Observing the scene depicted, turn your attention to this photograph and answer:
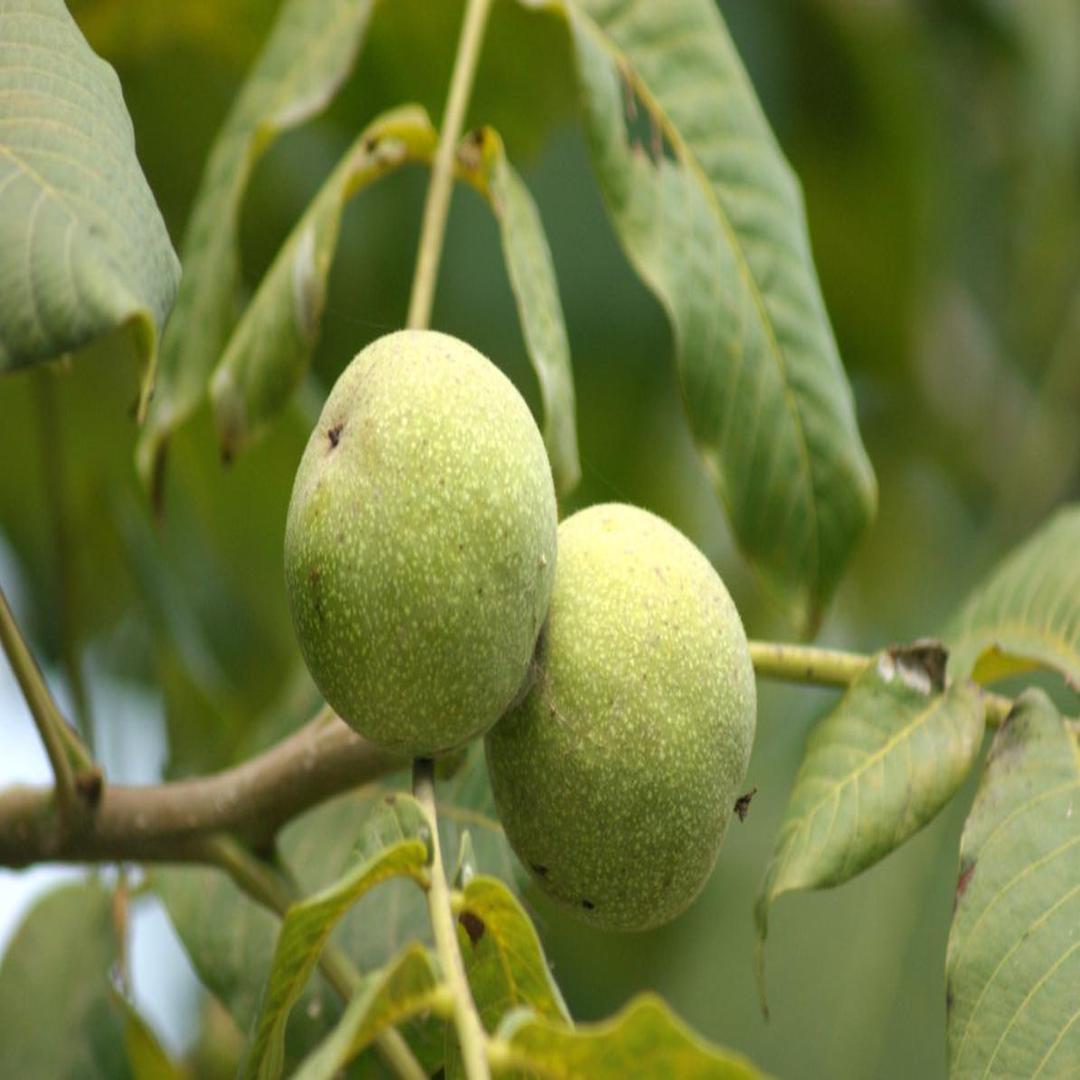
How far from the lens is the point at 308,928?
77cm

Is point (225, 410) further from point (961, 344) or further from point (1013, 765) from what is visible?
point (961, 344)

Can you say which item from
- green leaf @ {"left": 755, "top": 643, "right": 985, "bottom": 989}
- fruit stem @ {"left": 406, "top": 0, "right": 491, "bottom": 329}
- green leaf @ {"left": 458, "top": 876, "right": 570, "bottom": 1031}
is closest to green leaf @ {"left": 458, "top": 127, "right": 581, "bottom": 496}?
fruit stem @ {"left": 406, "top": 0, "right": 491, "bottom": 329}

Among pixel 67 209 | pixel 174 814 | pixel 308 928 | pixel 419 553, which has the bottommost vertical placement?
pixel 174 814

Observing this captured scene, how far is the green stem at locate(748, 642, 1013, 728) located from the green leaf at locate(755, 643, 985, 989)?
0.02 m

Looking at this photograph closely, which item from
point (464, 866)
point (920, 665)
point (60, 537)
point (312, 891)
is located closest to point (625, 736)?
point (464, 866)

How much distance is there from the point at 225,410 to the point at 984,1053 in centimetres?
70

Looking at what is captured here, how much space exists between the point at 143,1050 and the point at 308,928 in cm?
55

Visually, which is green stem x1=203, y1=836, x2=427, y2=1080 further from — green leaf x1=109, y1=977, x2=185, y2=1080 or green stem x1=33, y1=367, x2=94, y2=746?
green stem x1=33, y1=367, x2=94, y2=746

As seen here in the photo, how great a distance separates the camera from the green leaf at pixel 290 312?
1.17m

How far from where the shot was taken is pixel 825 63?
2.22 meters

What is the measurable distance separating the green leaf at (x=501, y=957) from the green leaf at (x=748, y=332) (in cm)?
46

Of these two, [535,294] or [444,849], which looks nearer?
[535,294]

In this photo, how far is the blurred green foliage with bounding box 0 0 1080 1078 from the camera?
1.74m

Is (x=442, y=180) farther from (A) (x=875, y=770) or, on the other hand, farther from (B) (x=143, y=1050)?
(B) (x=143, y=1050)
